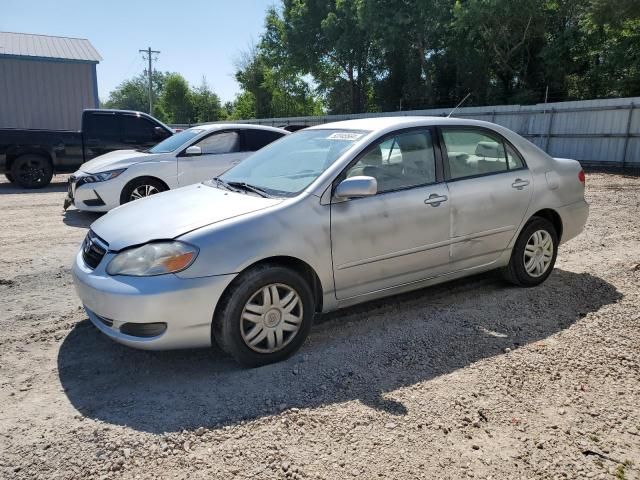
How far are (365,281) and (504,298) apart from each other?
1.59m

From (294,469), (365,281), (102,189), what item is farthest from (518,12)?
(294,469)

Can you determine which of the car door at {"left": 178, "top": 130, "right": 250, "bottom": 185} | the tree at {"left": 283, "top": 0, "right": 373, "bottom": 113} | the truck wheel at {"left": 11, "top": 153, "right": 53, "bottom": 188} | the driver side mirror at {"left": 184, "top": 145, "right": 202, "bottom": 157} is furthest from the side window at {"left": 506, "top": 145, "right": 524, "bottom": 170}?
the tree at {"left": 283, "top": 0, "right": 373, "bottom": 113}

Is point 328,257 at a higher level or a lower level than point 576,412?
higher

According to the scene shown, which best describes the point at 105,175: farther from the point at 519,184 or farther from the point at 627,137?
the point at 627,137

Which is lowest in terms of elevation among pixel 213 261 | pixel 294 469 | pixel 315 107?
pixel 294 469

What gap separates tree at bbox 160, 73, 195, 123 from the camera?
6388cm

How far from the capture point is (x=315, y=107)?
52156 millimetres

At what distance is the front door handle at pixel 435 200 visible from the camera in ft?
13.4

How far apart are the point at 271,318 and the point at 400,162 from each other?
164 cm

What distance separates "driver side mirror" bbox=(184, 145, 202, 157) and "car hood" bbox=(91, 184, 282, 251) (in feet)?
14.2

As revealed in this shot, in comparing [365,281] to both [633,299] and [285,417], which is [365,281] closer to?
[285,417]

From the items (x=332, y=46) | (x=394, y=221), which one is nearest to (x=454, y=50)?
(x=332, y=46)

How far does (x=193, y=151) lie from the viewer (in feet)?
27.2

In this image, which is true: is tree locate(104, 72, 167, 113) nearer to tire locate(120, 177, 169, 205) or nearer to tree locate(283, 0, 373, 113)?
tree locate(283, 0, 373, 113)
